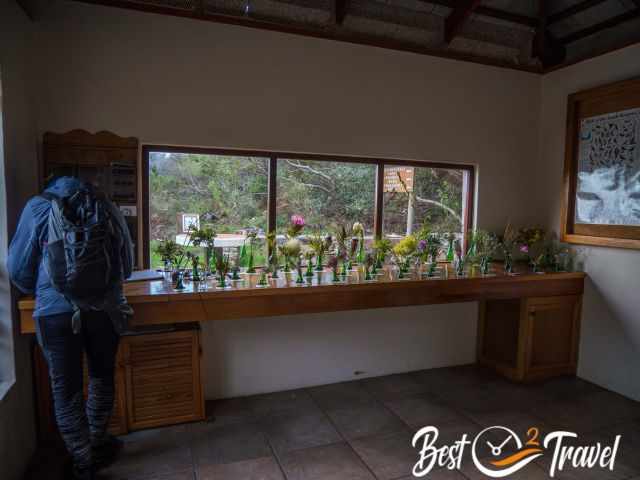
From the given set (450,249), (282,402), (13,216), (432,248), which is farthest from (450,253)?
(13,216)

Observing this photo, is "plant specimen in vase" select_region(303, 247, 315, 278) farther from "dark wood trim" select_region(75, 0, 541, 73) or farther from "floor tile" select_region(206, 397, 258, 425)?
"dark wood trim" select_region(75, 0, 541, 73)

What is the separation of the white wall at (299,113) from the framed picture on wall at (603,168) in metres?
0.40

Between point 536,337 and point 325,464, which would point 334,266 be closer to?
point 325,464

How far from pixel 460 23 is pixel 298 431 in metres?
3.32

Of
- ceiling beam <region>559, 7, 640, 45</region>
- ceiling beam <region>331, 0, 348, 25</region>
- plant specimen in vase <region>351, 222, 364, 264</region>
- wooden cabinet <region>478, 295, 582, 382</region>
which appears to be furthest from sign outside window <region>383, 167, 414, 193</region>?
ceiling beam <region>559, 7, 640, 45</region>

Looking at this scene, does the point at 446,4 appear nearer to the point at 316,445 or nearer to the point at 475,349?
the point at 475,349

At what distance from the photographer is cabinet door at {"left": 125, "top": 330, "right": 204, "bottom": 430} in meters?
2.66

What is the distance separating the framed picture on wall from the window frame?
32.1 inches

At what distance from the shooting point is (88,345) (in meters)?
2.17

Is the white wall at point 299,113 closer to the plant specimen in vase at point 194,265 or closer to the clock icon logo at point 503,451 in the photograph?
the plant specimen in vase at point 194,265

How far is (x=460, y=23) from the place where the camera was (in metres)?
3.49

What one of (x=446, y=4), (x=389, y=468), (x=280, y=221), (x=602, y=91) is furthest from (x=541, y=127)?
(x=389, y=468)

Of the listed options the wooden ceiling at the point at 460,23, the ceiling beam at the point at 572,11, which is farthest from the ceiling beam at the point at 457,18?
the ceiling beam at the point at 572,11

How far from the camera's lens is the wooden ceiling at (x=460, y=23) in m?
3.07
